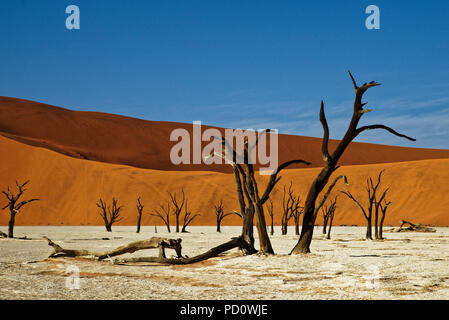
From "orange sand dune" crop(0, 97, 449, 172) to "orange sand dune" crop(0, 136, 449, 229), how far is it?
19.8 metres

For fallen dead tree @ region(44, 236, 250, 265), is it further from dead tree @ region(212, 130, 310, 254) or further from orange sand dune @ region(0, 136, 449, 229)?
orange sand dune @ region(0, 136, 449, 229)

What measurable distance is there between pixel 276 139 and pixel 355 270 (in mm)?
115386

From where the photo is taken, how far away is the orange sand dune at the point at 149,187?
54344 millimetres

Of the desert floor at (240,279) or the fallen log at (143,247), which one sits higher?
the fallen log at (143,247)

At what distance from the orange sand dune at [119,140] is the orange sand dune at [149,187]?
779 inches

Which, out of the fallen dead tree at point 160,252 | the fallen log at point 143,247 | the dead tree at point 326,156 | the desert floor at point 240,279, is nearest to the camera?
the desert floor at point 240,279

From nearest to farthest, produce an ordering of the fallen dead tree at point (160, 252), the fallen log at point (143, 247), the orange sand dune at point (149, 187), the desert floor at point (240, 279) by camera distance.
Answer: the desert floor at point (240, 279) → the fallen dead tree at point (160, 252) → the fallen log at point (143, 247) → the orange sand dune at point (149, 187)

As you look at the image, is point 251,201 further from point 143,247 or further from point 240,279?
point 240,279

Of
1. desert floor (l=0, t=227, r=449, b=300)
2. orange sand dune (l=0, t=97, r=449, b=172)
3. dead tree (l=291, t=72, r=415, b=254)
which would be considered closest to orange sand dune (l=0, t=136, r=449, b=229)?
orange sand dune (l=0, t=97, r=449, b=172)

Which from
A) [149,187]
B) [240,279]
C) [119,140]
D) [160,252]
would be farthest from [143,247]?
[119,140]

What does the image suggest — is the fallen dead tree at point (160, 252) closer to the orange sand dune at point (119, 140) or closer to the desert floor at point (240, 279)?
the desert floor at point (240, 279)

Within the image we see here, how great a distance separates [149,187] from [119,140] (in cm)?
4630

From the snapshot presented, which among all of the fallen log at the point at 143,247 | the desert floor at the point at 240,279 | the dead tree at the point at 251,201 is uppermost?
the dead tree at the point at 251,201

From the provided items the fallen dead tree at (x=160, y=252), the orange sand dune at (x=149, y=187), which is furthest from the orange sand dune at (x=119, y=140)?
the fallen dead tree at (x=160, y=252)
